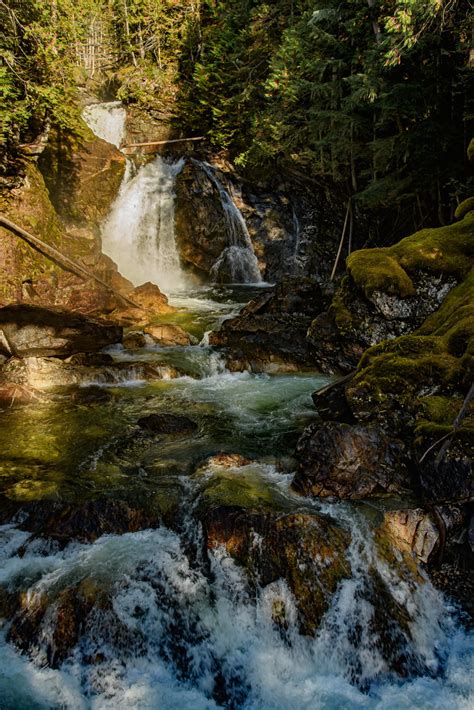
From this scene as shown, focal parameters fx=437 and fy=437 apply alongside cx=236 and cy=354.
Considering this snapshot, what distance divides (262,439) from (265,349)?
425 cm

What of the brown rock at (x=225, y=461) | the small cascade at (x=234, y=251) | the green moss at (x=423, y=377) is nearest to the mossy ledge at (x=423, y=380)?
the green moss at (x=423, y=377)

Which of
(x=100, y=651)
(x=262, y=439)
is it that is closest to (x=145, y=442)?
(x=262, y=439)

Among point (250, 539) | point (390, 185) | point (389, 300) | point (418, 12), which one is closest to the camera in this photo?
point (250, 539)

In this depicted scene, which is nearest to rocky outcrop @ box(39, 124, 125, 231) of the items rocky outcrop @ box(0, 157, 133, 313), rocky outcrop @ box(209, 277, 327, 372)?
rocky outcrop @ box(0, 157, 133, 313)

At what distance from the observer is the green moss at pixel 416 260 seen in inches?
347

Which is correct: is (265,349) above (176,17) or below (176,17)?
below

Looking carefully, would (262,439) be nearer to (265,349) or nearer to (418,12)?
(265,349)

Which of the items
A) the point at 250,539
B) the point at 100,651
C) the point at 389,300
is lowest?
the point at 100,651

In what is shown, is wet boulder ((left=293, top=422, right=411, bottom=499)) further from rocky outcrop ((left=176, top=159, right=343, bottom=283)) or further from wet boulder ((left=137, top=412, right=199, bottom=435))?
A: rocky outcrop ((left=176, top=159, right=343, bottom=283))

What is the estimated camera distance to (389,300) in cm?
901

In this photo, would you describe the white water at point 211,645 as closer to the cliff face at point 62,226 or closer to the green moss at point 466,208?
the green moss at point 466,208

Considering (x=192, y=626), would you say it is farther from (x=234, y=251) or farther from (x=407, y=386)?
(x=234, y=251)

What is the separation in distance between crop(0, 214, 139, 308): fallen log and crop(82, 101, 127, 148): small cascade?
1232 centimetres

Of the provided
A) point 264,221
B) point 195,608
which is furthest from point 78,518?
point 264,221
